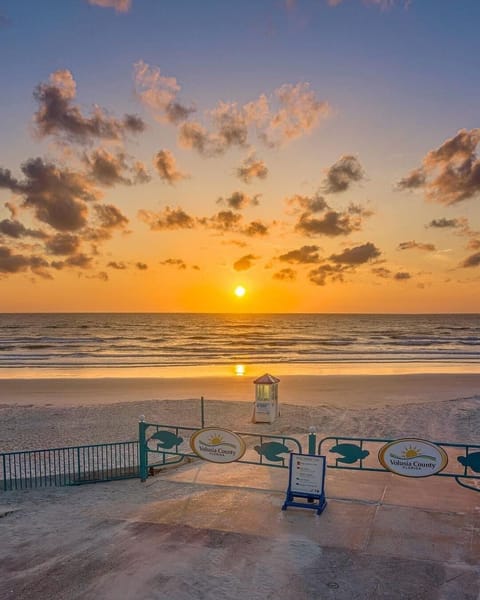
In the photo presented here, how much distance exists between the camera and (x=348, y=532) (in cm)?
838

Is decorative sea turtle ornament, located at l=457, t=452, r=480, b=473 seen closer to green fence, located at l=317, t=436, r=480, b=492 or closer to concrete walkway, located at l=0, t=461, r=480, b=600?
green fence, located at l=317, t=436, r=480, b=492

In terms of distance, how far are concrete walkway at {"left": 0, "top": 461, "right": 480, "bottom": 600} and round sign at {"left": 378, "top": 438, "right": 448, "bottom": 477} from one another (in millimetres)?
841

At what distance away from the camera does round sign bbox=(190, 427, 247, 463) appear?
10.3 meters

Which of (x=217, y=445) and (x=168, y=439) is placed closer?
(x=217, y=445)

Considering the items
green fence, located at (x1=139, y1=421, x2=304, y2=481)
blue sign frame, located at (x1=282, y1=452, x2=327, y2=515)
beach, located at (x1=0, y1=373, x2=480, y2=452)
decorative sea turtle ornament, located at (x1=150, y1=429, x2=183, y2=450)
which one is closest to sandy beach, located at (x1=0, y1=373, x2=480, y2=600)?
blue sign frame, located at (x1=282, y1=452, x2=327, y2=515)

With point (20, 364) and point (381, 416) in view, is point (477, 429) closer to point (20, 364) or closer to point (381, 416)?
point (381, 416)

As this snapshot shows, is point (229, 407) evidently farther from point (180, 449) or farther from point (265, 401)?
point (180, 449)

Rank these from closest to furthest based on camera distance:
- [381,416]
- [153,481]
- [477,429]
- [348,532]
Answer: [348,532]
[153,481]
[477,429]
[381,416]

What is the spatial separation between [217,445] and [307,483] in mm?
2203

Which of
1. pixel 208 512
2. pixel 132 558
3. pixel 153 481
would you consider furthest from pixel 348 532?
pixel 153 481

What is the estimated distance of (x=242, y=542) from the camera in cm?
795

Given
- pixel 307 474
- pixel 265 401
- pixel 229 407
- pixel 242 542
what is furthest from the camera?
pixel 229 407

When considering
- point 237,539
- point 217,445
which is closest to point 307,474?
point 217,445

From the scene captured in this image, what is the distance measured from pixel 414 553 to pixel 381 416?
43.8ft
